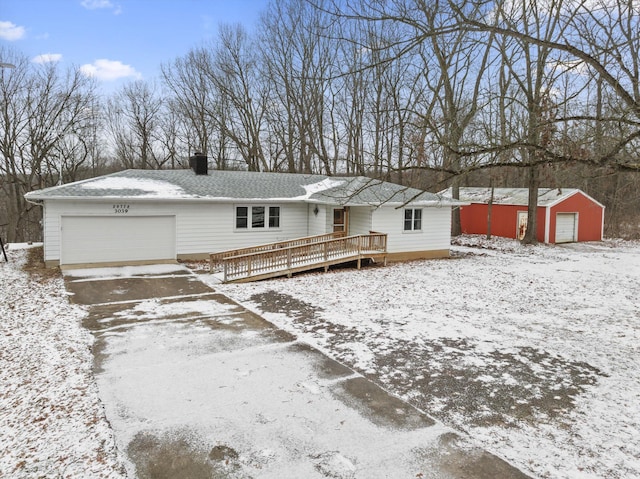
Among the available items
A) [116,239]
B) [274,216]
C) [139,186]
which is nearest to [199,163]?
[139,186]

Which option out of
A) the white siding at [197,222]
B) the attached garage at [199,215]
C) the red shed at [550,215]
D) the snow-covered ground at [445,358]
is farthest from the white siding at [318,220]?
the red shed at [550,215]

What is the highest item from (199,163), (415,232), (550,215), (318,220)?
(199,163)

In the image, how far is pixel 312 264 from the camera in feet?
48.9

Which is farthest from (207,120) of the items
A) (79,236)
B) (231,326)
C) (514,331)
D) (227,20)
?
(514,331)

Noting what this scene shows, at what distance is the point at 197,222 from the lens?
16562 millimetres

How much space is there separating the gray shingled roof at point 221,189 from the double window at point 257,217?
0.53m

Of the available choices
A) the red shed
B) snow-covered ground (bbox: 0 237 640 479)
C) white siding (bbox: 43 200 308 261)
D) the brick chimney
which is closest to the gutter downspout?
the red shed

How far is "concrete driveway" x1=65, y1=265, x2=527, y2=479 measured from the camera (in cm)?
409

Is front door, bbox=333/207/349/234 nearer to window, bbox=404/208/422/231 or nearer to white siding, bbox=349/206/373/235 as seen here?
white siding, bbox=349/206/373/235

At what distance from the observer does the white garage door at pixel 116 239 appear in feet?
48.5

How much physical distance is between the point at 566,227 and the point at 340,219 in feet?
49.5

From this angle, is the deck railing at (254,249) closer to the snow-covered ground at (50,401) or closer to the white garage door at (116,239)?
the white garage door at (116,239)

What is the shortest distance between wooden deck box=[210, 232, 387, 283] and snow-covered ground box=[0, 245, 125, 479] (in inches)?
193

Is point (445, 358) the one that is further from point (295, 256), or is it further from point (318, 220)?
point (318, 220)
